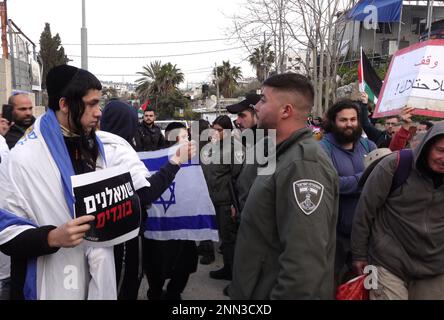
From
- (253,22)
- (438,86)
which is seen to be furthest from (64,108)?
(253,22)

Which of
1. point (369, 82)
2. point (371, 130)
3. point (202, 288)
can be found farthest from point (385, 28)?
point (202, 288)

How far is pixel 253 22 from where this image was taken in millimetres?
13875

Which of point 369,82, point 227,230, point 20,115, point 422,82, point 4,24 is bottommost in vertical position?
point 227,230

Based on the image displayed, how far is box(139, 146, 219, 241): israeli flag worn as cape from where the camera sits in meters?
3.87

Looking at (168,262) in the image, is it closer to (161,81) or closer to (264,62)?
(264,62)

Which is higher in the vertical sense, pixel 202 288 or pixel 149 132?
pixel 149 132

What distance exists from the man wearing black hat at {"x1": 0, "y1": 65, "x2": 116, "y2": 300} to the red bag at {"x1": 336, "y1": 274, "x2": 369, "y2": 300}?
1.39m

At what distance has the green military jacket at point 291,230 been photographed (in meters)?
1.79

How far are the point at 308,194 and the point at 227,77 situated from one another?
5957cm

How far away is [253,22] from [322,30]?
2.48 meters

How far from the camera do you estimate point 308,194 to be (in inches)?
72.8

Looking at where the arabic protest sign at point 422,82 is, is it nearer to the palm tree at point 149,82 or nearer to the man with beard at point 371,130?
the man with beard at point 371,130

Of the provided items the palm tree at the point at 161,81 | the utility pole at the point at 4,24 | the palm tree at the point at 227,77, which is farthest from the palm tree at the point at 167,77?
the utility pole at the point at 4,24

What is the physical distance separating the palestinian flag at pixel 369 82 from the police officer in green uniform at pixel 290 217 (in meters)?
4.37
